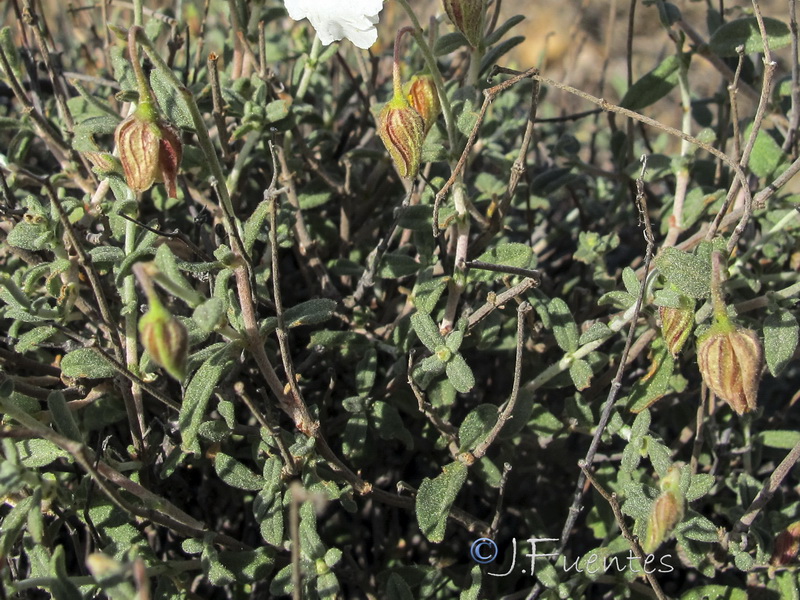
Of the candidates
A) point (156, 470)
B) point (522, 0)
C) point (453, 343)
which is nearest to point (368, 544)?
point (156, 470)

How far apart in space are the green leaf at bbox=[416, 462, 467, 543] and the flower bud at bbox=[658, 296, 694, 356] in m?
0.47

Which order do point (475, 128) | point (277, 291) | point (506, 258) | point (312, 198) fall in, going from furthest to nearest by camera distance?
1. point (312, 198)
2. point (506, 258)
3. point (475, 128)
4. point (277, 291)

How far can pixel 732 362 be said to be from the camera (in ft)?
4.55

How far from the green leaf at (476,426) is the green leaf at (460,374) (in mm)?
122

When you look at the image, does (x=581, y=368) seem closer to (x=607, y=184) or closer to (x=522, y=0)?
(x=607, y=184)

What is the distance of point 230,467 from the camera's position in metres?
1.55

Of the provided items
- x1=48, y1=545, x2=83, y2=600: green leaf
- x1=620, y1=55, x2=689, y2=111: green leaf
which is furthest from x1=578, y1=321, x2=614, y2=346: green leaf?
x1=48, y1=545, x2=83, y2=600: green leaf

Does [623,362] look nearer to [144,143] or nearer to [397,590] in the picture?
[397,590]

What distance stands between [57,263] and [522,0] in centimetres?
491

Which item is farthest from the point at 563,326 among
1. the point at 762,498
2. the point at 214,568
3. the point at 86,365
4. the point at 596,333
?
A: the point at 86,365

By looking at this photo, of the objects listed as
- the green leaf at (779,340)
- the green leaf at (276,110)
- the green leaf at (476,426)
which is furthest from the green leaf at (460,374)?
the green leaf at (276,110)

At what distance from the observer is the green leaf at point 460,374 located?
1.54m

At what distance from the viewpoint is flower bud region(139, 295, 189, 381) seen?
1.12 m

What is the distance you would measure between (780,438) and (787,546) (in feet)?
1.02
